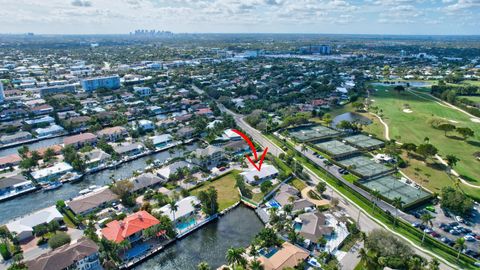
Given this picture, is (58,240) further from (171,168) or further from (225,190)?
(225,190)

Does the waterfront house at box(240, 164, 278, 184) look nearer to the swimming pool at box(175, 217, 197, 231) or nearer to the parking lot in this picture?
the swimming pool at box(175, 217, 197, 231)

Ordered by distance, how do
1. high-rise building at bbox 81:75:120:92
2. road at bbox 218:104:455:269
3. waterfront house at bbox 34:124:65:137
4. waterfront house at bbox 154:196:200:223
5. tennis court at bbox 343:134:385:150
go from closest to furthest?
road at bbox 218:104:455:269 → waterfront house at bbox 154:196:200:223 → tennis court at bbox 343:134:385:150 → waterfront house at bbox 34:124:65:137 → high-rise building at bbox 81:75:120:92

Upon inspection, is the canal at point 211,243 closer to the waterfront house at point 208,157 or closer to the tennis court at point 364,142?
the waterfront house at point 208,157

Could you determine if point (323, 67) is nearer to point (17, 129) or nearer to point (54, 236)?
point (17, 129)

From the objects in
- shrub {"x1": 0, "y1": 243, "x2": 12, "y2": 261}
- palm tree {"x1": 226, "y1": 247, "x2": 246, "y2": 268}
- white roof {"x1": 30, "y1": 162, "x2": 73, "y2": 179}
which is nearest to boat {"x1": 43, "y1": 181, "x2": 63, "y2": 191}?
white roof {"x1": 30, "y1": 162, "x2": 73, "y2": 179}

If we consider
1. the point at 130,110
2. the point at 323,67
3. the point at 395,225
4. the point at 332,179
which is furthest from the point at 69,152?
the point at 323,67

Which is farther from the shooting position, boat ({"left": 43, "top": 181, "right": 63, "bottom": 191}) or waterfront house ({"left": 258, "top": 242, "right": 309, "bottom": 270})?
boat ({"left": 43, "top": 181, "right": 63, "bottom": 191})

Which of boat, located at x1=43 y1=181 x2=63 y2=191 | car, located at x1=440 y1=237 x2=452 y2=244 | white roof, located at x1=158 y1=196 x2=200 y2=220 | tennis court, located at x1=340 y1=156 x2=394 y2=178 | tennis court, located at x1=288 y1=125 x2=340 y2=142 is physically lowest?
boat, located at x1=43 y1=181 x2=63 y2=191
